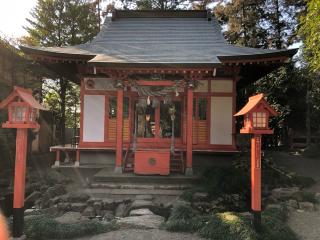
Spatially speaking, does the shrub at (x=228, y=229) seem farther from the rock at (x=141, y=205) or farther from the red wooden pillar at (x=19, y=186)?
the red wooden pillar at (x=19, y=186)

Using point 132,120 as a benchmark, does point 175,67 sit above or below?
above

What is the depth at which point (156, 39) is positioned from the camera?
15281mm

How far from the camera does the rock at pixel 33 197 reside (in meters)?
10.2

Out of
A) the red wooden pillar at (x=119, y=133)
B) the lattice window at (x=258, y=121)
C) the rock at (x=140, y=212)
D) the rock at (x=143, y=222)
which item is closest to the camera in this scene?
the lattice window at (x=258, y=121)

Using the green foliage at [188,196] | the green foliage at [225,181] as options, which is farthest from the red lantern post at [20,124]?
the green foliage at [225,181]

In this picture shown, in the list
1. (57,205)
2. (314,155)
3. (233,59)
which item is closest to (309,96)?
(314,155)

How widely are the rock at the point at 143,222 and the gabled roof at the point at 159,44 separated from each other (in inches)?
200

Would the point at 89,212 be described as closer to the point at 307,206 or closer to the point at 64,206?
the point at 64,206

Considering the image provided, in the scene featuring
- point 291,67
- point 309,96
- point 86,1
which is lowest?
point 309,96

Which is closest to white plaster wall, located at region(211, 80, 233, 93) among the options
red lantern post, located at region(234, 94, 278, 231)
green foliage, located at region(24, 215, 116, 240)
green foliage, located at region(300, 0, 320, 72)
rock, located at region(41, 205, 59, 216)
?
Result: green foliage, located at region(300, 0, 320, 72)

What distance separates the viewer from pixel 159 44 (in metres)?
14.6

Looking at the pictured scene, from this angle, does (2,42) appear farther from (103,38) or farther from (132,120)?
(132,120)

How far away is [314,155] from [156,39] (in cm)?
923

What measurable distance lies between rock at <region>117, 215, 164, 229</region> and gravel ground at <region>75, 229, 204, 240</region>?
0.85 feet
